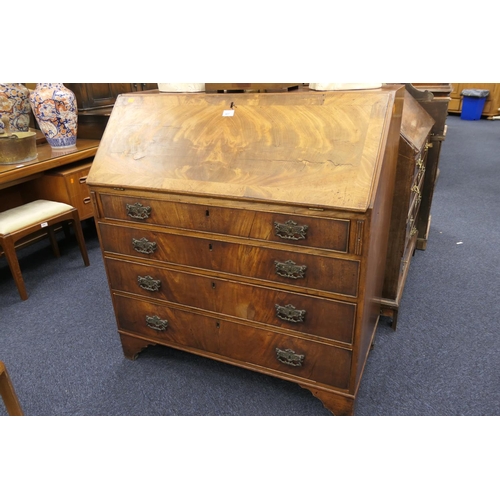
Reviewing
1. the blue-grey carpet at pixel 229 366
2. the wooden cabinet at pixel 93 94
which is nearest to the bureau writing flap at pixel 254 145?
the blue-grey carpet at pixel 229 366

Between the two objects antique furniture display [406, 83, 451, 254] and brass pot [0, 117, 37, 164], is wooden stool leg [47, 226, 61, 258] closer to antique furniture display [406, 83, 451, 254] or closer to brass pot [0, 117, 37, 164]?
brass pot [0, 117, 37, 164]

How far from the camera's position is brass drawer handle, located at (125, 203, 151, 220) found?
157cm

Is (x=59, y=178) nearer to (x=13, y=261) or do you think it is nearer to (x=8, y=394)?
(x=13, y=261)

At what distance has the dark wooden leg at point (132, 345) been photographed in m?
1.96

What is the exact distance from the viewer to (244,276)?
4.99 feet

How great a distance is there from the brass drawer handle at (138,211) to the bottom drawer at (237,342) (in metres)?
0.43

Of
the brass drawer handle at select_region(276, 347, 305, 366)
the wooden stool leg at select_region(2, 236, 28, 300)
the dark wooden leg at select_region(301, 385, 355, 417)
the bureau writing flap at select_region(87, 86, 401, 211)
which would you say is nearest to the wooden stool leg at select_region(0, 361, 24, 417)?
the bureau writing flap at select_region(87, 86, 401, 211)

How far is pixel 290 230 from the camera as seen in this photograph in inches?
52.9

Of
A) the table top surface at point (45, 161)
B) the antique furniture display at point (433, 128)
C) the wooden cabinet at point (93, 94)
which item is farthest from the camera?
the wooden cabinet at point (93, 94)

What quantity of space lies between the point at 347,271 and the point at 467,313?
129 cm

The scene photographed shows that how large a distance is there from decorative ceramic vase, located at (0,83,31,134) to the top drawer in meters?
1.85

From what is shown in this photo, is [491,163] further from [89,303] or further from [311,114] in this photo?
[89,303]

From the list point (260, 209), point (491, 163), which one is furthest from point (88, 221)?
point (491, 163)

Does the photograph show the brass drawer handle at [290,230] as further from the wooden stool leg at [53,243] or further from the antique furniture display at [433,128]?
the wooden stool leg at [53,243]
